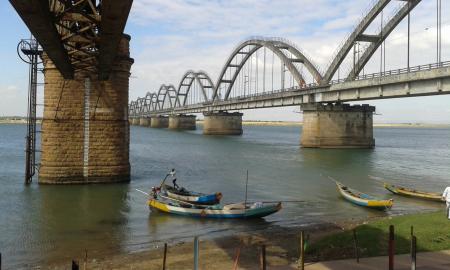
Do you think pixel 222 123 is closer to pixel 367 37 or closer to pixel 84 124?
pixel 367 37

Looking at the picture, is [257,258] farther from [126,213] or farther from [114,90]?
[114,90]

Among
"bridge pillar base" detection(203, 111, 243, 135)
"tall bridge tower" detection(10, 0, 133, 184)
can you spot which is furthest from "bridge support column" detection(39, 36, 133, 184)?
"bridge pillar base" detection(203, 111, 243, 135)

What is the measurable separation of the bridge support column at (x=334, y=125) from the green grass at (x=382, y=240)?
55466 mm

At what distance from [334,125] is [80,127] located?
5074cm

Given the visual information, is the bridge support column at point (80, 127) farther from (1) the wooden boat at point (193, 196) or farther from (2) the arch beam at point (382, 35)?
(2) the arch beam at point (382, 35)

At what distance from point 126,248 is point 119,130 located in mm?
13230

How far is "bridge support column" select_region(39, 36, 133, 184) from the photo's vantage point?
27250 millimetres

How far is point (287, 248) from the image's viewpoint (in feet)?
50.3

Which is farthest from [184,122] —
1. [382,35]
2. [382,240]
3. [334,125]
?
[382,240]

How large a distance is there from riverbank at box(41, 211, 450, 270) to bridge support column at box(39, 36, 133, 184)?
12.9 meters

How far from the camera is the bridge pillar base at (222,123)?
12660 centimetres

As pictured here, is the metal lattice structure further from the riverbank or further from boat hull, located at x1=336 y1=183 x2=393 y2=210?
boat hull, located at x1=336 y1=183 x2=393 y2=210

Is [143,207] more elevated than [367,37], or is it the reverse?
[367,37]

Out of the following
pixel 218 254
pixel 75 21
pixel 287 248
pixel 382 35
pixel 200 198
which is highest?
pixel 382 35
